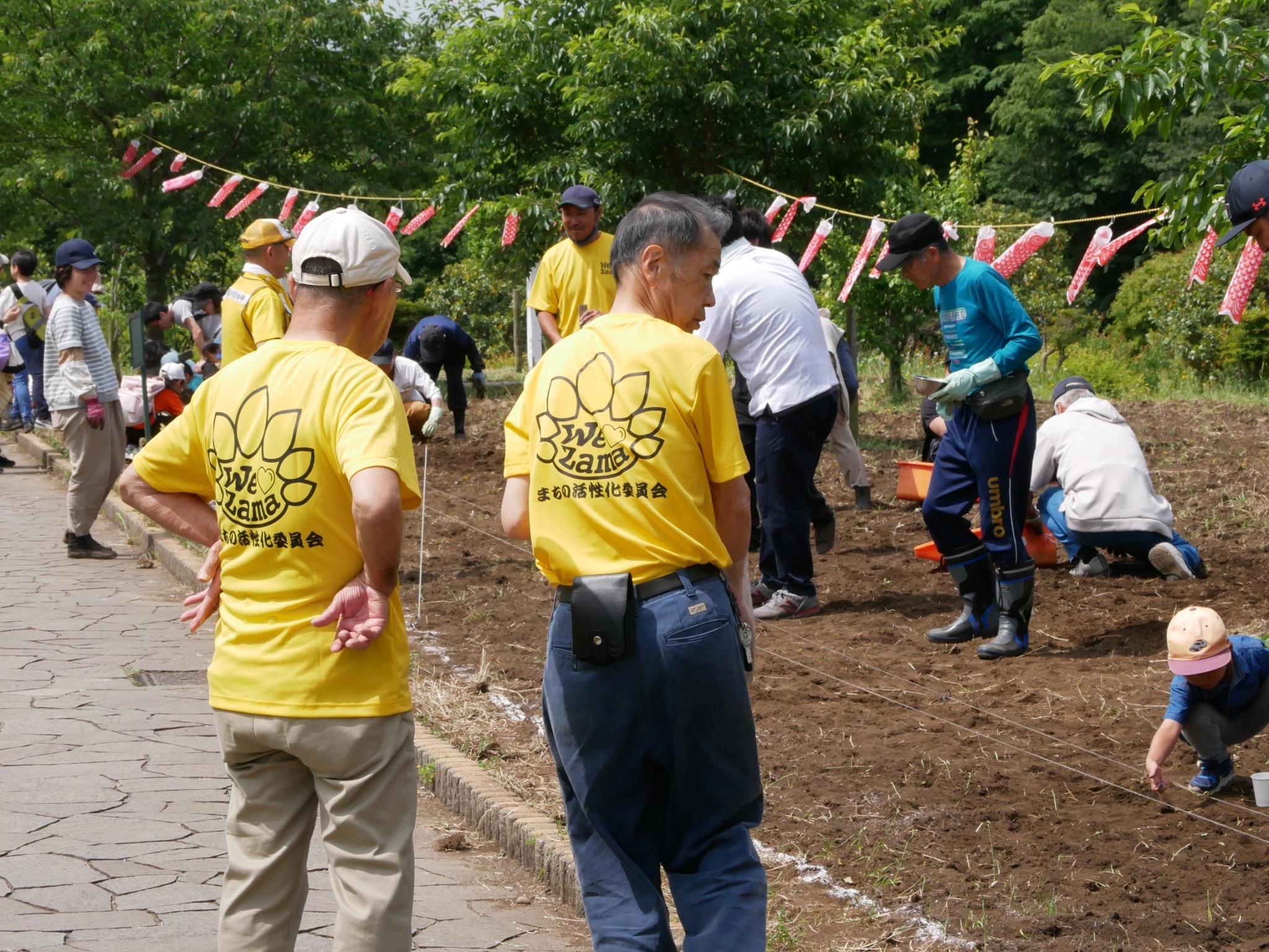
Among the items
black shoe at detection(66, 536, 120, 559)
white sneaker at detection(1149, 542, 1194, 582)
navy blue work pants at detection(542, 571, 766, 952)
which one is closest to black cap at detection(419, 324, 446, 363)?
black shoe at detection(66, 536, 120, 559)

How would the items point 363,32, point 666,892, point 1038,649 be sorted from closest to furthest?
point 666,892
point 1038,649
point 363,32

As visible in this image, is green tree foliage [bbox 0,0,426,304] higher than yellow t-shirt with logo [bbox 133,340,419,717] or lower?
higher

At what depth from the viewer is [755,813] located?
3.00 m

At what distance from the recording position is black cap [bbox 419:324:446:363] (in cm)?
1603

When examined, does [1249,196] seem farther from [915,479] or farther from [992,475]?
[915,479]

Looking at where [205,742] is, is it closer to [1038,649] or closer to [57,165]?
[1038,649]

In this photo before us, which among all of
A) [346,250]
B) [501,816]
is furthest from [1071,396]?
[346,250]

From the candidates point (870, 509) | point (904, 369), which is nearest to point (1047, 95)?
point (904, 369)

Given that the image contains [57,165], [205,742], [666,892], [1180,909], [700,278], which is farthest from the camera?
[57,165]

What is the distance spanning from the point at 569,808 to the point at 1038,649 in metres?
3.99

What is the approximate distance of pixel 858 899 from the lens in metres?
3.86

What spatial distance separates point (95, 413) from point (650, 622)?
7605 mm

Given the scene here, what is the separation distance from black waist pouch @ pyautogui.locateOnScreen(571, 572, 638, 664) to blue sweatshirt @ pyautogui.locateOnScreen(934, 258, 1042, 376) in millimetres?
3643

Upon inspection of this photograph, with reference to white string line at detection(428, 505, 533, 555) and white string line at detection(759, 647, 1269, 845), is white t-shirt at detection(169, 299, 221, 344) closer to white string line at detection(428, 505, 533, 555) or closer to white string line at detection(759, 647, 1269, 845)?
white string line at detection(428, 505, 533, 555)
